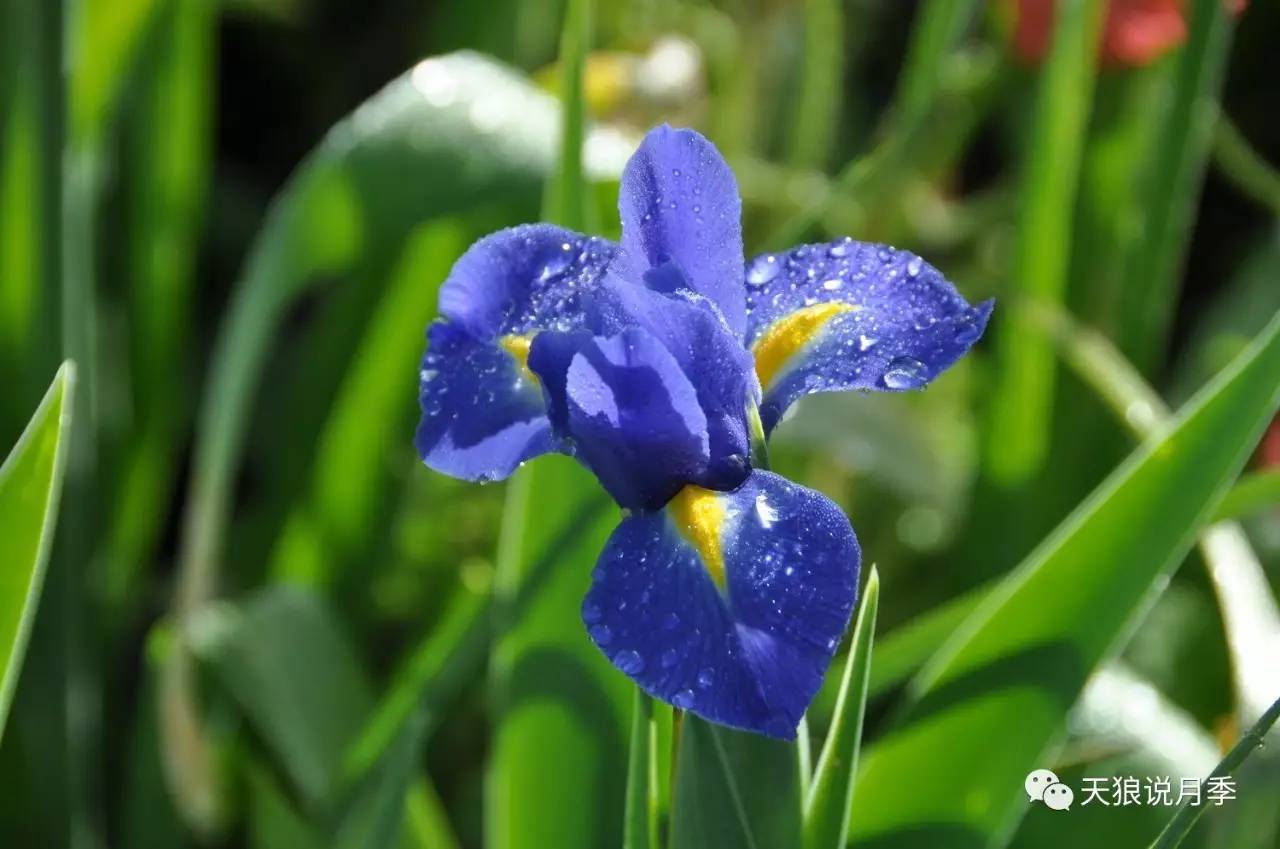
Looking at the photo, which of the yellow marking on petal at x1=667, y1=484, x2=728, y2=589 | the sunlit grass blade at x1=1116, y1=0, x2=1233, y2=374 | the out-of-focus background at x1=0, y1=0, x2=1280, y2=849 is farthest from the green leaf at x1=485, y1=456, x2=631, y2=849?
the sunlit grass blade at x1=1116, y1=0, x2=1233, y2=374

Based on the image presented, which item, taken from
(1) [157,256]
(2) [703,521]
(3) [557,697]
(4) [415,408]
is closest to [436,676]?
(3) [557,697]

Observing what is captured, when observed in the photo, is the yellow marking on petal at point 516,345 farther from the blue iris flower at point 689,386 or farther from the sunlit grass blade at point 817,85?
the sunlit grass blade at point 817,85

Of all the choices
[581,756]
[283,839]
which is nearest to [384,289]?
[283,839]

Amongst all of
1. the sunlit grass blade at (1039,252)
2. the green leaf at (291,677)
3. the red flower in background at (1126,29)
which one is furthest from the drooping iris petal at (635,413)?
the red flower in background at (1126,29)

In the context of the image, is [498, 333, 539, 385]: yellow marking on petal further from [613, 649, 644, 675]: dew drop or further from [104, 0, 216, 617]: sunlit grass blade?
[104, 0, 216, 617]: sunlit grass blade

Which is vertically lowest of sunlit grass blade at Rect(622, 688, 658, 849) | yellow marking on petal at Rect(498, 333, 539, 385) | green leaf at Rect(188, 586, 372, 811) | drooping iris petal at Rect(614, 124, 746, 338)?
green leaf at Rect(188, 586, 372, 811)

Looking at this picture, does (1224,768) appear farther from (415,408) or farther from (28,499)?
(415,408)

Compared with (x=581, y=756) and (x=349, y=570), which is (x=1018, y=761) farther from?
(x=349, y=570)
